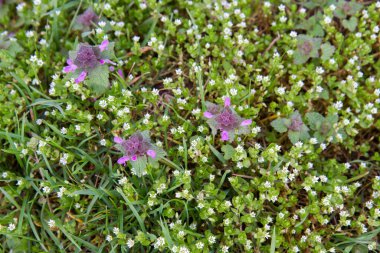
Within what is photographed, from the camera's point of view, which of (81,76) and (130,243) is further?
(81,76)

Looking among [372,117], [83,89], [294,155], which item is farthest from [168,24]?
[372,117]

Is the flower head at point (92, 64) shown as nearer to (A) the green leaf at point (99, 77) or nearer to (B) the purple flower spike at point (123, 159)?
(A) the green leaf at point (99, 77)

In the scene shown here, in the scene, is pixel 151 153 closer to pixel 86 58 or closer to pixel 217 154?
pixel 217 154

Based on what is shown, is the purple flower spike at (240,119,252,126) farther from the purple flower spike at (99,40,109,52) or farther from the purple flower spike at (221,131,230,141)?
the purple flower spike at (99,40,109,52)

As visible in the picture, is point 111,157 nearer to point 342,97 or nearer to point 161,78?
point 161,78

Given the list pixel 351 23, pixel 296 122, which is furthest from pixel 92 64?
pixel 351 23

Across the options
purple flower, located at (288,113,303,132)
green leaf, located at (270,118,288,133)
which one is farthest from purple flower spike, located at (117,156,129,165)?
purple flower, located at (288,113,303,132)
